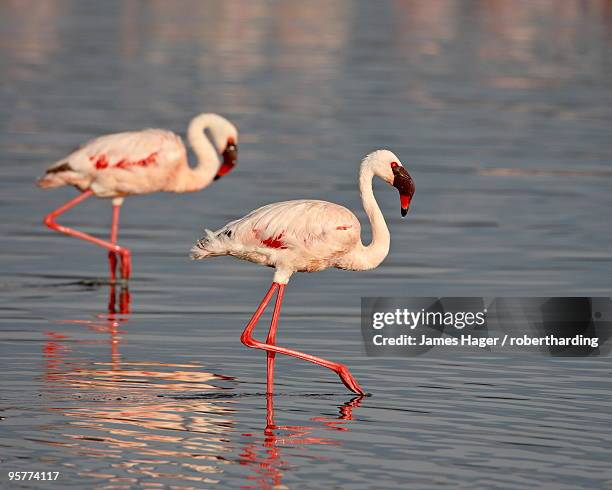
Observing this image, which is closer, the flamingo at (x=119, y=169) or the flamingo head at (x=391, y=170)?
the flamingo head at (x=391, y=170)

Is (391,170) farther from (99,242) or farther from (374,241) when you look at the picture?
(99,242)

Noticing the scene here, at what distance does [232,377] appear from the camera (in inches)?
432

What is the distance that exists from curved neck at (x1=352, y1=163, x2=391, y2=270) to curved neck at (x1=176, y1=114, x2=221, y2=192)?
545cm

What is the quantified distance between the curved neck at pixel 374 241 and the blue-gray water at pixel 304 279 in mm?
672

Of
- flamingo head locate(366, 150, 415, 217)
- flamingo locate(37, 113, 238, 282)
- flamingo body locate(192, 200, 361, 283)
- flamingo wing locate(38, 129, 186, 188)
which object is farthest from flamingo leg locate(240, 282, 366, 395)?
flamingo wing locate(38, 129, 186, 188)

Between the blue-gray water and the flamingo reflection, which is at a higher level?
the blue-gray water

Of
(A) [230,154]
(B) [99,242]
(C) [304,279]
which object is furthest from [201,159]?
(C) [304,279]

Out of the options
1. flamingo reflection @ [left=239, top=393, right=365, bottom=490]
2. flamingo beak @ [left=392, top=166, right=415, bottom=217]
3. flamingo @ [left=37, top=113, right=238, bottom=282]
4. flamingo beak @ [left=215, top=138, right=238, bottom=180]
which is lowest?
flamingo reflection @ [left=239, top=393, right=365, bottom=490]

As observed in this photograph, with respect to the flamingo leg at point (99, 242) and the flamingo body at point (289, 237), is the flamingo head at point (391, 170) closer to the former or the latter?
the flamingo body at point (289, 237)

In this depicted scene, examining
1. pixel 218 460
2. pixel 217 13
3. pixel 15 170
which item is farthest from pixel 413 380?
pixel 217 13

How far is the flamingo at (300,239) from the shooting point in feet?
36.8

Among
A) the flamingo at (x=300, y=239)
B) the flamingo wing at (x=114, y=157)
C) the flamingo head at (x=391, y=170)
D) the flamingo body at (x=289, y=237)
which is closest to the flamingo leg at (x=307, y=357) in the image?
the flamingo at (x=300, y=239)

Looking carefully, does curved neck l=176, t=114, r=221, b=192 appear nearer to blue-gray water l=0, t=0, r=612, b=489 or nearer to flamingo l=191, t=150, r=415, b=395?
blue-gray water l=0, t=0, r=612, b=489

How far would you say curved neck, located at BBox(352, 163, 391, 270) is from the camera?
37.8ft
